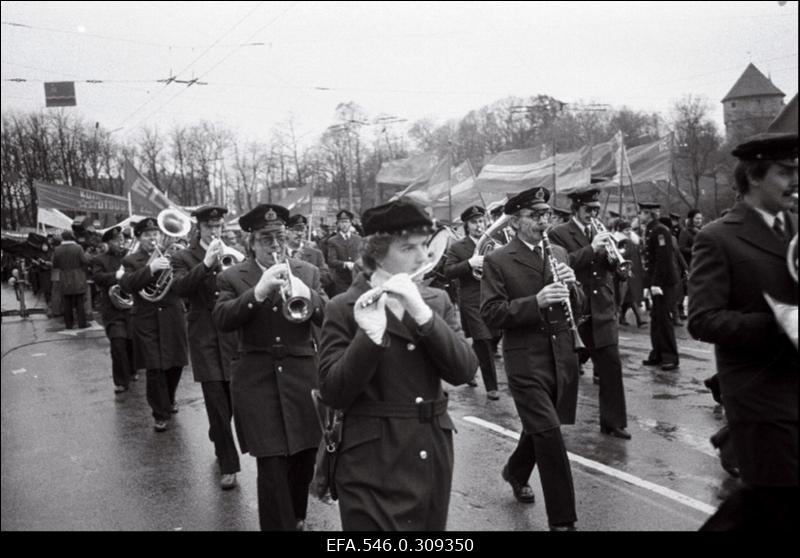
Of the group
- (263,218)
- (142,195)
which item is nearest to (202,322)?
(263,218)

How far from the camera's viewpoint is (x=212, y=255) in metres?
6.29

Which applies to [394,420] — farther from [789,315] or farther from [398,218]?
[789,315]

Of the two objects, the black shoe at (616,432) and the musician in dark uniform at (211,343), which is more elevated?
the musician in dark uniform at (211,343)

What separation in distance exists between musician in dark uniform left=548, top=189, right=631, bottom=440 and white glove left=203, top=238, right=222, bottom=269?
3.11 m

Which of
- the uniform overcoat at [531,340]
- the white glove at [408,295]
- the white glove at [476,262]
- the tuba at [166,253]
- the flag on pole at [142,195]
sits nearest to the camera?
the white glove at [408,295]

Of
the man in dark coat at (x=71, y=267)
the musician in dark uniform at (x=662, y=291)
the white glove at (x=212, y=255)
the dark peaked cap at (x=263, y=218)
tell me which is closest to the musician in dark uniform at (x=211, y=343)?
the white glove at (x=212, y=255)

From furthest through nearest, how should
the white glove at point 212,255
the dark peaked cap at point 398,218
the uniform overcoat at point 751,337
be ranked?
the white glove at point 212,255
the dark peaked cap at point 398,218
the uniform overcoat at point 751,337

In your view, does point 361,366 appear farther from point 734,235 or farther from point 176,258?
point 176,258

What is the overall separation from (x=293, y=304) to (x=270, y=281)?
0.23m

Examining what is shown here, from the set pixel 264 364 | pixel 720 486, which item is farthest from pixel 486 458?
pixel 264 364

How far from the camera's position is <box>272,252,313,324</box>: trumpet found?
460 cm

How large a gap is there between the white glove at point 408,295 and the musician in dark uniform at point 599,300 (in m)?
4.21

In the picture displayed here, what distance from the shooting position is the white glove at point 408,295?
2.97m

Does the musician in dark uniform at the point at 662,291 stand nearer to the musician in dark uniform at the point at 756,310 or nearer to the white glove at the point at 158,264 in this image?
the white glove at the point at 158,264
